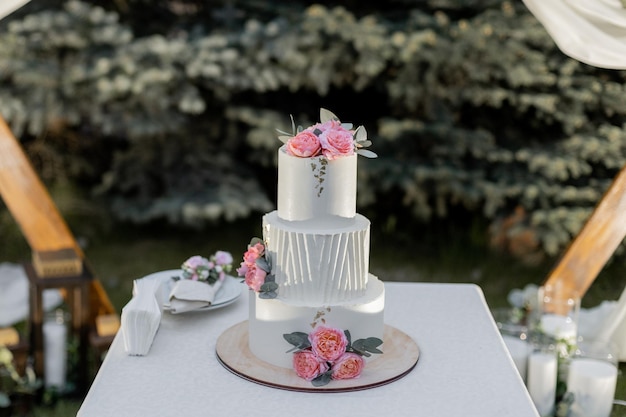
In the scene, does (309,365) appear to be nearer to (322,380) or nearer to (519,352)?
(322,380)

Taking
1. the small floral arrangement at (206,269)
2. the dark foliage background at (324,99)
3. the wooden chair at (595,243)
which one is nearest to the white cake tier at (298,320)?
the small floral arrangement at (206,269)

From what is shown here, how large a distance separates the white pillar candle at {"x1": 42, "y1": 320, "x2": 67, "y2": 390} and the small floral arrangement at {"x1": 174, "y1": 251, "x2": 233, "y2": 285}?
915 millimetres

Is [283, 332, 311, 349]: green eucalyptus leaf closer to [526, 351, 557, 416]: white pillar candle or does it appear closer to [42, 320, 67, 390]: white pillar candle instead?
[526, 351, 557, 416]: white pillar candle

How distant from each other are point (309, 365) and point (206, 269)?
2.37ft

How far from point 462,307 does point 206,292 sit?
34.2 inches

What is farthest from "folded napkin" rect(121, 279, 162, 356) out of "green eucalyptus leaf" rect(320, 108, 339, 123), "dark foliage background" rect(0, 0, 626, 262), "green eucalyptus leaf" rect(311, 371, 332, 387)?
"dark foliage background" rect(0, 0, 626, 262)

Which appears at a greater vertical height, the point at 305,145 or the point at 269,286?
the point at 305,145

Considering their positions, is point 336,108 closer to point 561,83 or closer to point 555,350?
point 561,83

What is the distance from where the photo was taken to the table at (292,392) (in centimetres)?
208

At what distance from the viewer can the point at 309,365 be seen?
7.24 feet

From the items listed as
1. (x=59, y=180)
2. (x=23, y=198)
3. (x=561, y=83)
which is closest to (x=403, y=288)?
(x=23, y=198)

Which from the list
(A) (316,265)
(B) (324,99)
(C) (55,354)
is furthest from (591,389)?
(B) (324,99)

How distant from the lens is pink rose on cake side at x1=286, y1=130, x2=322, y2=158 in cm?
223

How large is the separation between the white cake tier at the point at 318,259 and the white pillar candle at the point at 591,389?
1.41m
